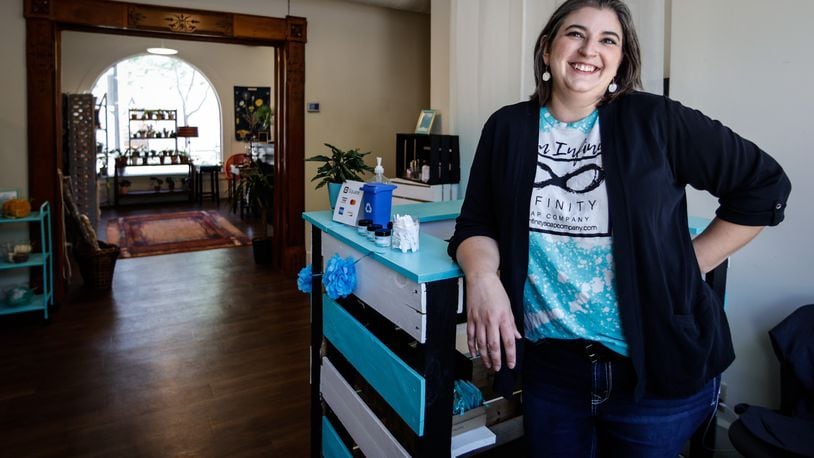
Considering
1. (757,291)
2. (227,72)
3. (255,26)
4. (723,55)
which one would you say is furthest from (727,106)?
(227,72)

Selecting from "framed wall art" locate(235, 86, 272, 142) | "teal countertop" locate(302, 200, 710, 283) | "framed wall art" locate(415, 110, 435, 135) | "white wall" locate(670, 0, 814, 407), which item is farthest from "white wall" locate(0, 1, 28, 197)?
"framed wall art" locate(235, 86, 272, 142)

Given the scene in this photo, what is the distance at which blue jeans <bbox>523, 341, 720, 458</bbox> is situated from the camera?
1.08m

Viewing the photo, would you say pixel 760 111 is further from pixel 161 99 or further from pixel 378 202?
pixel 161 99

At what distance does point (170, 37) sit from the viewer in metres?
4.64

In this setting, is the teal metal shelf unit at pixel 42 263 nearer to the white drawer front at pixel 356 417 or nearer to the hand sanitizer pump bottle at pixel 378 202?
the white drawer front at pixel 356 417

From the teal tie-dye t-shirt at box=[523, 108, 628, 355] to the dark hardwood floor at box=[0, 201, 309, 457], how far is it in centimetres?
177

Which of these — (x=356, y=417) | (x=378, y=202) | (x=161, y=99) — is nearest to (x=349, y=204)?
(x=378, y=202)

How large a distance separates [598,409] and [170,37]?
456 cm

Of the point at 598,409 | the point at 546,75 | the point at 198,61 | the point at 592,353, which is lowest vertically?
the point at 598,409

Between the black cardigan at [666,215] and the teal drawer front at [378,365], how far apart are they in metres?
0.48

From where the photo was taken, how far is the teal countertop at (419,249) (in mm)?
1379

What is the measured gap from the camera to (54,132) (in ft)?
13.9

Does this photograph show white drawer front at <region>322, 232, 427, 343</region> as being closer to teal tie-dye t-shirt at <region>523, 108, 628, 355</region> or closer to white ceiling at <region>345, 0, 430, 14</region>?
teal tie-dye t-shirt at <region>523, 108, 628, 355</region>

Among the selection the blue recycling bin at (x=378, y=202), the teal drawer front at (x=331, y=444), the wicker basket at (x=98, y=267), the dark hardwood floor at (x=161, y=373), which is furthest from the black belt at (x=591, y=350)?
the wicker basket at (x=98, y=267)
